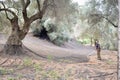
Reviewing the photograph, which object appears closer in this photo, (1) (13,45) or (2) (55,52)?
(1) (13,45)

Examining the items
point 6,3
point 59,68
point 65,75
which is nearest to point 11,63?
point 59,68

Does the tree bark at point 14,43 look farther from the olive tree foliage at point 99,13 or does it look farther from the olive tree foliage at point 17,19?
the olive tree foliage at point 99,13

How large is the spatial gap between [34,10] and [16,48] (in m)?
4.81

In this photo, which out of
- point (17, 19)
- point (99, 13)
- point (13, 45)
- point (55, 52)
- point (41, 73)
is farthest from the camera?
point (55, 52)

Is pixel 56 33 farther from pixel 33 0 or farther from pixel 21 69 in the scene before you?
pixel 21 69

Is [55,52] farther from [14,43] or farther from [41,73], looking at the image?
[41,73]

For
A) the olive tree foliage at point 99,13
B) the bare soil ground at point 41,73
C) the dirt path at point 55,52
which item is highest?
the olive tree foliage at point 99,13

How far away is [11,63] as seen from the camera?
39.3 feet

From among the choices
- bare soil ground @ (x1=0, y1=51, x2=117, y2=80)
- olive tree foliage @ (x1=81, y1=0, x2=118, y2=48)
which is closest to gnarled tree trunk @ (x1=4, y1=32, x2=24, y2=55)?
bare soil ground @ (x1=0, y1=51, x2=117, y2=80)

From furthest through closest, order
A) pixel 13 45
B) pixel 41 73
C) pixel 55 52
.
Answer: pixel 55 52
pixel 13 45
pixel 41 73

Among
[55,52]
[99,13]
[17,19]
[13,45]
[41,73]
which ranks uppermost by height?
[17,19]

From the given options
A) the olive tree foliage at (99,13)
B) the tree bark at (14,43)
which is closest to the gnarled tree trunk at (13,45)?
the tree bark at (14,43)

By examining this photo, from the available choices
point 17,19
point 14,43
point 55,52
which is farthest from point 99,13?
point 14,43

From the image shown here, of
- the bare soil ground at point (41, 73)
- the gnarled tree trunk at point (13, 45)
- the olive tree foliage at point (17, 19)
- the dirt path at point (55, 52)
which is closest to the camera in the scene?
the bare soil ground at point (41, 73)
